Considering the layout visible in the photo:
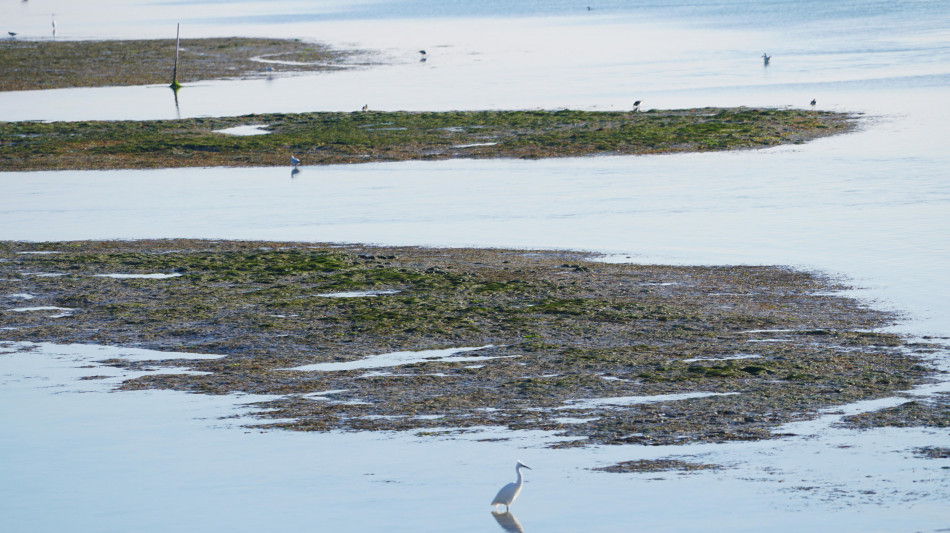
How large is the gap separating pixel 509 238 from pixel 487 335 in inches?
327

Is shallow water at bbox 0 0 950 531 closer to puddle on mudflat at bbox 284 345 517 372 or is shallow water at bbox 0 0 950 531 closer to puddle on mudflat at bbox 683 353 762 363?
puddle on mudflat at bbox 284 345 517 372

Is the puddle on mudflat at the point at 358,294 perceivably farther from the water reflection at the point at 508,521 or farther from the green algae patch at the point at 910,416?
the water reflection at the point at 508,521

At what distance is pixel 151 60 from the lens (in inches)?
2881

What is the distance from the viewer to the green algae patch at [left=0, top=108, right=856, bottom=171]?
3875cm

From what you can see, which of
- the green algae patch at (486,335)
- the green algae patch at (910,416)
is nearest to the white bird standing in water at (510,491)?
the green algae patch at (486,335)

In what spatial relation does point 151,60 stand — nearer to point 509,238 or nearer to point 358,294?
point 509,238

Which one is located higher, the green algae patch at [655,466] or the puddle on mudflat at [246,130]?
the puddle on mudflat at [246,130]

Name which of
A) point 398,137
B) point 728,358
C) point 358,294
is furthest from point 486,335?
point 398,137

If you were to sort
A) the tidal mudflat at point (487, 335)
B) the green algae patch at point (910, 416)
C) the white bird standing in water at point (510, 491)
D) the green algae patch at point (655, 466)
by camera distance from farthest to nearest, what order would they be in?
the tidal mudflat at point (487, 335) < the green algae patch at point (910, 416) < the green algae patch at point (655, 466) < the white bird standing in water at point (510, 491)

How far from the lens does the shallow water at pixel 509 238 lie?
1082 cm

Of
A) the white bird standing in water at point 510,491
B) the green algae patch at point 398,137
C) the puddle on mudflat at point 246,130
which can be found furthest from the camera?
the puddle on mudflat at point 246,130

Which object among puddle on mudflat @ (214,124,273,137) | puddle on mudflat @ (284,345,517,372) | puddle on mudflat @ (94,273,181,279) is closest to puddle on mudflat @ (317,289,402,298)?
puddle on mudflat @ (94,273,181,279)

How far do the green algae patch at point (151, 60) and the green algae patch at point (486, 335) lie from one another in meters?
44.7

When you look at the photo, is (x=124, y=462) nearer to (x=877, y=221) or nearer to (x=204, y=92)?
(x=877, y=221)
